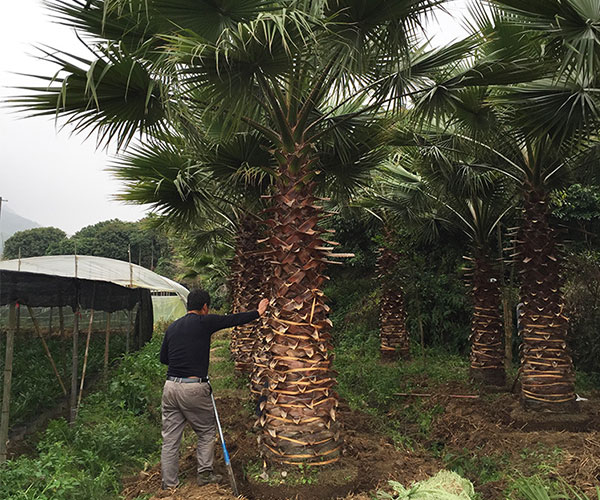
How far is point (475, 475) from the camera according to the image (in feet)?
16.6

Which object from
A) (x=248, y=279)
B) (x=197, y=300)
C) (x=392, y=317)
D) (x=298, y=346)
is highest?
(x=248, y=279)

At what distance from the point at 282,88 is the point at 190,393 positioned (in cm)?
312

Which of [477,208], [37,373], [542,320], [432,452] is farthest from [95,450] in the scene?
[477,208]

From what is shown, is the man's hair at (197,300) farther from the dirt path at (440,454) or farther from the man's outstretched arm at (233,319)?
the dirt path at (440,454)

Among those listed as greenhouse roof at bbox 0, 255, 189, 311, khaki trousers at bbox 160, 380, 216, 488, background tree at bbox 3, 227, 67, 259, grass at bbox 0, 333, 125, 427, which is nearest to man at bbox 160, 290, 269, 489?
khaki trousers at bbox 160, 380, 216, 488

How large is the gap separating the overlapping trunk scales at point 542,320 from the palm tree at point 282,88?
2.60 meters

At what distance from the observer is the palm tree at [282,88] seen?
3.92 meters

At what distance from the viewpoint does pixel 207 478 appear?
Answer: 429cm

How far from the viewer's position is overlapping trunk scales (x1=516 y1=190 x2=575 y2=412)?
630cm

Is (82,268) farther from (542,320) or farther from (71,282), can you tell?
(542,320)

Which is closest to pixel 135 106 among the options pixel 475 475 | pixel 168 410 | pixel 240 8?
pixel 240 8

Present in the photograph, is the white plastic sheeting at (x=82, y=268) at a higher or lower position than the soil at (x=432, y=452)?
higher

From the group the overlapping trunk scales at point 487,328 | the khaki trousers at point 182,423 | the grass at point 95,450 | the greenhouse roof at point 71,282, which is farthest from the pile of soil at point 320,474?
the overlapping trunk scales at point 487,328

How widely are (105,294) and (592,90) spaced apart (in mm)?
8517
